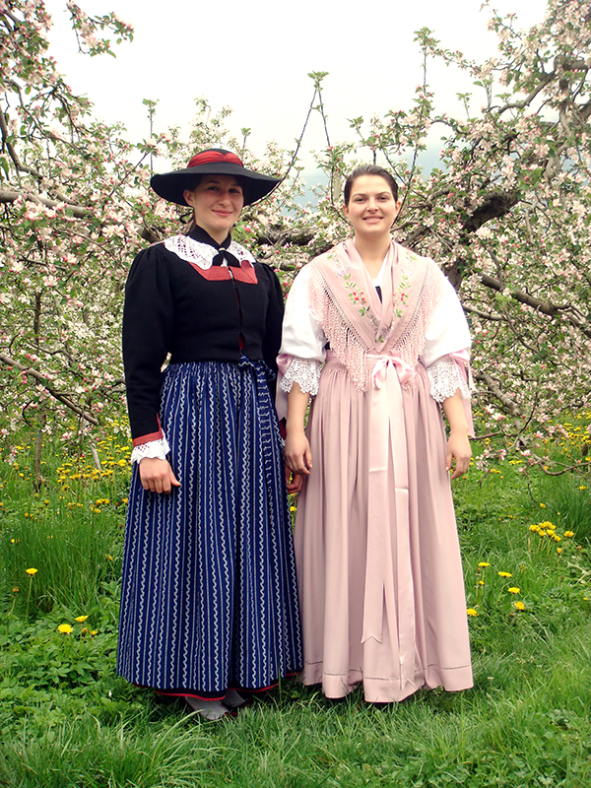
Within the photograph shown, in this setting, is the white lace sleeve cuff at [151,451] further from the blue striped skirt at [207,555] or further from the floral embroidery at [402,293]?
the floral embroidery at [402,293]

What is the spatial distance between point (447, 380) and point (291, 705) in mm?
1200

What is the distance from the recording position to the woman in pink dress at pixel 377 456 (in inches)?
90.7

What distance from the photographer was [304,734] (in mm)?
2109

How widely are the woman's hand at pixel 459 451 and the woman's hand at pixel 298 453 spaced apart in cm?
47

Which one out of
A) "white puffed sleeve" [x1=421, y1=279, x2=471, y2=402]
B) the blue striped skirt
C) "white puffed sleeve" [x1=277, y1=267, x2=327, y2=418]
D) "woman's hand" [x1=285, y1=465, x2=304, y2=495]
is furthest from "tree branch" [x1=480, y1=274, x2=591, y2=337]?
the blue striped skirt

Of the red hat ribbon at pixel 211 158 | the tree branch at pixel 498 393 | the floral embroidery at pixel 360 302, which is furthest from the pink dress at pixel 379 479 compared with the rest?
the tree branch at pixel 498 393

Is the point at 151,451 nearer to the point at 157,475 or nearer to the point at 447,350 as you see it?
the point at 157,475

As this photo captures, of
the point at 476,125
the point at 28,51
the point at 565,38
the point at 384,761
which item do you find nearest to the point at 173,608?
the point at 384,761

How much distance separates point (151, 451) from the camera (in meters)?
2.20

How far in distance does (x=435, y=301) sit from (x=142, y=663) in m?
1.54

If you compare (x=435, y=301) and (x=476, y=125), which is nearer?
(x=435, y=301)

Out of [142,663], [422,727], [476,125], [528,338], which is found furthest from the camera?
[528,338]

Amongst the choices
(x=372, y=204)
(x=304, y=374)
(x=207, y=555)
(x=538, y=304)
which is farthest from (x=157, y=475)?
(x=538, y=304)

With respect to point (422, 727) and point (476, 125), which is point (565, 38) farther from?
point (422, 727)
